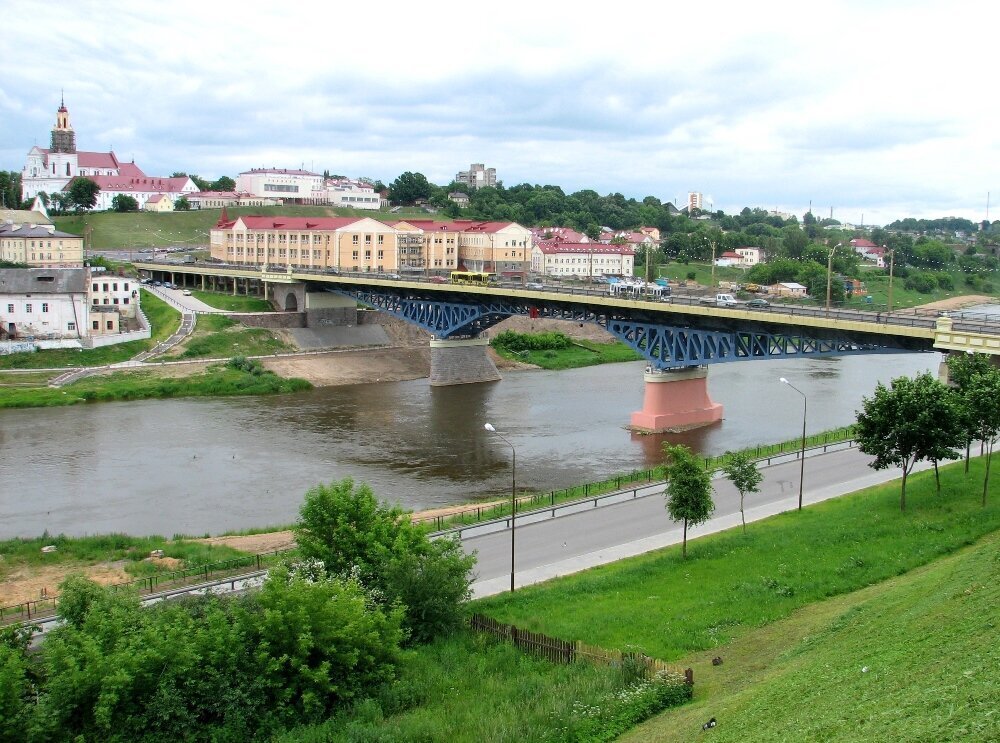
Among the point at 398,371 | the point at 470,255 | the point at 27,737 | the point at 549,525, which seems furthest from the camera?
the point at 470,255

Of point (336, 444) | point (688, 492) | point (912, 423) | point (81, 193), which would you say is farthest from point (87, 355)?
point (81, 193)

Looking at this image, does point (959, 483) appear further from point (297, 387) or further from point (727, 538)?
point (297, 387)

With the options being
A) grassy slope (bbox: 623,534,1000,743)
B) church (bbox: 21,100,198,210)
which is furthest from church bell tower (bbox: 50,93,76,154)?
grassy slope (bbox: 623,534,1000,743)

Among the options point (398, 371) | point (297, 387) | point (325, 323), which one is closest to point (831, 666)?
point (297, 387)

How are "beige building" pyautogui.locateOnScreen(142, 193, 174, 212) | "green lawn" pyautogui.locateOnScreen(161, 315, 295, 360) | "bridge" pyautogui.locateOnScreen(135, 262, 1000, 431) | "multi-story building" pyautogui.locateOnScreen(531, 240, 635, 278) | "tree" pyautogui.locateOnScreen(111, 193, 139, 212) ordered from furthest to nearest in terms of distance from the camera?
1. "beige building" pyautogui.locateOnScreen(142, 193, 174, 212)
2. "tree" pyautogui.locateOnScreen(111, 193, 139, 212)
3. "multi-story building" pyautogui.locateOnScreen(531, 240, 635, 278)
4. "green lawn" pyautogui.locateOnScreen(161, 315, 295, 360)
5. "bridge" pyautogui.locateOnScreen(135, 262, 1000, 431)

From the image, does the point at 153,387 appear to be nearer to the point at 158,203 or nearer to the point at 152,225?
the point at 152,225

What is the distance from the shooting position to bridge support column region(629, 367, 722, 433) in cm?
5234

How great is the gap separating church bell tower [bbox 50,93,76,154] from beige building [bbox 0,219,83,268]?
221 feet

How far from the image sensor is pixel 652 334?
5428 cm

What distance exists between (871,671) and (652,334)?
38.9 meters

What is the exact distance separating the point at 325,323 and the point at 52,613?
60112 millimetres

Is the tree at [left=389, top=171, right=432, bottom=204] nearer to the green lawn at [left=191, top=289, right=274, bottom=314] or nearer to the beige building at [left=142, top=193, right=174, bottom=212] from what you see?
the beige building at [left=142, top=193, right=174, bottom=212]

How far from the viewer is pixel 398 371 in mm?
74188

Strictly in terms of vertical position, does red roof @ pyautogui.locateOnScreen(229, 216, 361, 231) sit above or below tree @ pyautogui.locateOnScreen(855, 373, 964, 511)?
above
